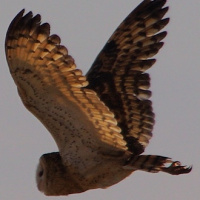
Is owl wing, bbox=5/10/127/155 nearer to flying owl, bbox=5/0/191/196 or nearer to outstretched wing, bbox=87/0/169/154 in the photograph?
flying owl, bbox=5/0/191/196

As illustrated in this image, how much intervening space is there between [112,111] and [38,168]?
949mm

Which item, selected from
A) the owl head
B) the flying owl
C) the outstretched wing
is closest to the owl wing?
the flying owl

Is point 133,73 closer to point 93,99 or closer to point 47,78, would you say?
point 93,99

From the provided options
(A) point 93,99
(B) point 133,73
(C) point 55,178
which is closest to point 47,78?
(A) point 93,99

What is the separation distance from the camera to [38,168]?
12.1 metres

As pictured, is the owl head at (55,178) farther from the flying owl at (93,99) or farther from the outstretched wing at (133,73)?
the outstretched wing at (133,73)

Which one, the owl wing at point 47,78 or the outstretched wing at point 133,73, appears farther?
the outstretched wing at point 133,73

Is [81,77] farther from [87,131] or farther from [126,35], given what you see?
[126,35]

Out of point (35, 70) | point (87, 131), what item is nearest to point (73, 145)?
point (87, 131)

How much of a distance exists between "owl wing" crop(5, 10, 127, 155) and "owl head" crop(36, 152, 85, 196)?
0.74 meters

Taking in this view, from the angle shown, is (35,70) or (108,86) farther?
(108,86)

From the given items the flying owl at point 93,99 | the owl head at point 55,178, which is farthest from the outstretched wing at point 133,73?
the owl head at point 55,178

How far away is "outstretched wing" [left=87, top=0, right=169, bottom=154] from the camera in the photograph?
12.1 m

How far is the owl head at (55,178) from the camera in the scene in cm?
1178
